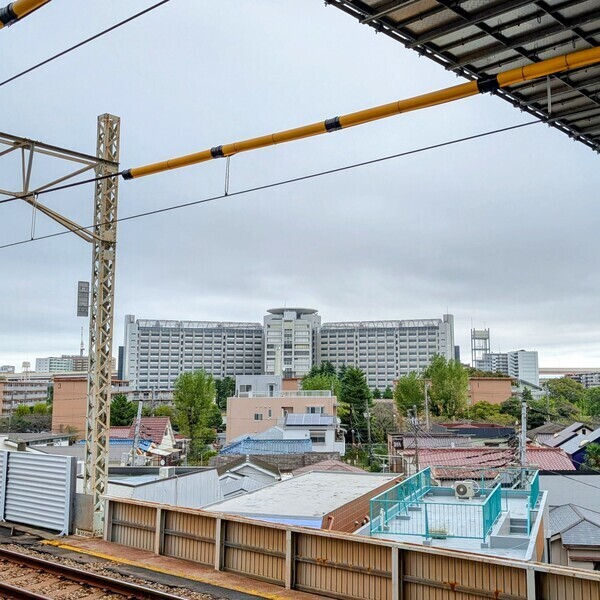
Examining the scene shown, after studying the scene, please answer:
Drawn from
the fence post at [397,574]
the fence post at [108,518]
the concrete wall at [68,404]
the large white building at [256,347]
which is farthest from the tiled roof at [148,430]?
the large white building at [256,347]

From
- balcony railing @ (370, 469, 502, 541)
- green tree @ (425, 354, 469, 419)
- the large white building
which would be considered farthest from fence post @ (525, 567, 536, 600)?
the large white building

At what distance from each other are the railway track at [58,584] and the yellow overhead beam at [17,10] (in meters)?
6.71

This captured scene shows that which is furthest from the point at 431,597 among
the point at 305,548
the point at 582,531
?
the point at 582,531

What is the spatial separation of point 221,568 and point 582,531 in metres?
12.7

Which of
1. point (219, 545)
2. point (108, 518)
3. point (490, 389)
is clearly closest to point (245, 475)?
point (108, 518)

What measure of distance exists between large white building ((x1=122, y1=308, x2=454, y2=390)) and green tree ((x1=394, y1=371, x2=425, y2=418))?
79919 millimetres

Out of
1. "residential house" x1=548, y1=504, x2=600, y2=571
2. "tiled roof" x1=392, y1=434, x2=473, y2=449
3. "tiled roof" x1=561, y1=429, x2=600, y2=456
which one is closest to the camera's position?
"residential house" x1=548, y1=504, x2=600, y2=571

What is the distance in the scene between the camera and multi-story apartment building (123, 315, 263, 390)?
152 meters

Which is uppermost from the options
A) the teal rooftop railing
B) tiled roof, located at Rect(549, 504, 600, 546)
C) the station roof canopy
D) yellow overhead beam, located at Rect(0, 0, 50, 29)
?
the station roof canopy

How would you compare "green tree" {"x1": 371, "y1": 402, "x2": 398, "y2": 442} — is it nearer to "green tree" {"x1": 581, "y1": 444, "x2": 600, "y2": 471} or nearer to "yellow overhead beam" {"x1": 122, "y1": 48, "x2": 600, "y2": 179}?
"green tree" {"x1": 581, "y1": 444, "x2": 600, "y2": 471}

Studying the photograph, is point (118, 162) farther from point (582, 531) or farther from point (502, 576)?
point (582, 531)

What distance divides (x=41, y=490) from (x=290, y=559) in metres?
5.85

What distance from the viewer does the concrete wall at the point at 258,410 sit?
181 feet

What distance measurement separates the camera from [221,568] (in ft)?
29.2
